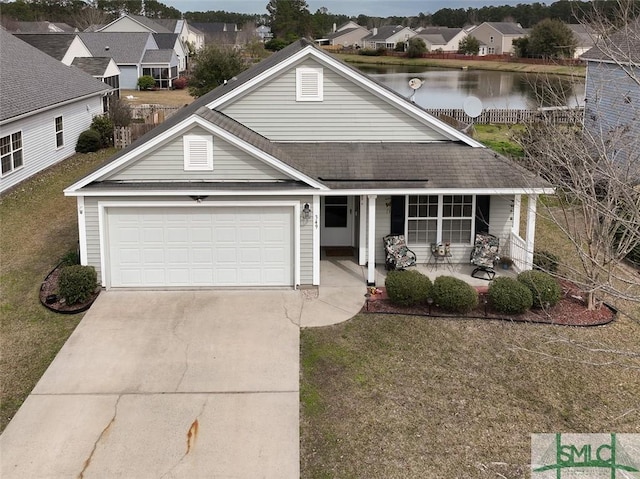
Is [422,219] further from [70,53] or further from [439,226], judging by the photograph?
[70,53]

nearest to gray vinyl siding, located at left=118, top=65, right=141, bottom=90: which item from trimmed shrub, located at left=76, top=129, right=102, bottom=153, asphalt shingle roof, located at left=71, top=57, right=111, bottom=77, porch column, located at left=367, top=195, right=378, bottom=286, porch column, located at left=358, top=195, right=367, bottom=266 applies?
asphalt shingle roof, located at left=71, top=57, right=111, bottom=77

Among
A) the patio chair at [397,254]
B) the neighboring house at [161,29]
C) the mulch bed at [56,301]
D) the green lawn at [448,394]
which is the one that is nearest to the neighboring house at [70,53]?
the neighboring house at [161,29]

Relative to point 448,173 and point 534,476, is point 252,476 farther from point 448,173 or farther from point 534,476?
point 448,173

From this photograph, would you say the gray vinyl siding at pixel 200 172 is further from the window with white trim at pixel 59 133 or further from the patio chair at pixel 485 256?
the window with white trim at pixel 59 133

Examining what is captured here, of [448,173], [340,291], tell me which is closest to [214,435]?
[340,291]

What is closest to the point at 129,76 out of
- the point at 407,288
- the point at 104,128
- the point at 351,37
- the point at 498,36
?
the point at 104,128

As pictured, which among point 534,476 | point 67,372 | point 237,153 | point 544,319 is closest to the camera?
point 534,476
